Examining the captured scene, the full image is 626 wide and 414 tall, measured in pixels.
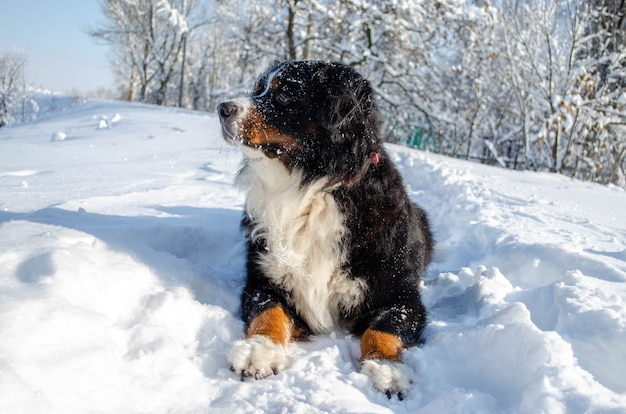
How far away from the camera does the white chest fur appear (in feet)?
8.80

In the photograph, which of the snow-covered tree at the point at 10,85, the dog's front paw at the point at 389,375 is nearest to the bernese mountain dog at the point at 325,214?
the dog's front paw at the point at 389,375

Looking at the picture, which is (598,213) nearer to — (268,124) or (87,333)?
(268,124)

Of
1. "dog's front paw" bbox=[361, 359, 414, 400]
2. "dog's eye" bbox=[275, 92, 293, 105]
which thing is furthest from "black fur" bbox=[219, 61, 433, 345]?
"dog's front paw" bbox=[361, 359, 414, 400]

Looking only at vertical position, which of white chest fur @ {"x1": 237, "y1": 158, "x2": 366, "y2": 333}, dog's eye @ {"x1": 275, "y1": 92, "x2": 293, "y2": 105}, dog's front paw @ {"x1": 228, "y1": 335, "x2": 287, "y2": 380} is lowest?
dog's front paw @ {"x1": 228, "y1": 335, "x2": 287, "y2": 380}

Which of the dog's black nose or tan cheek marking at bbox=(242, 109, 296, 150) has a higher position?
the dog's black nose

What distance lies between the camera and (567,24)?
473 inches

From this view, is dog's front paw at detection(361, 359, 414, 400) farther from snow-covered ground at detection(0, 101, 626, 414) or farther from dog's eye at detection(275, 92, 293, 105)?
dog's eye at detection(275, 92, 293, 105)

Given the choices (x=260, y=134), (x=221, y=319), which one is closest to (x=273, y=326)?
(x=221, y=319)

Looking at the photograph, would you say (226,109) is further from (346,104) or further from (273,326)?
(273,326)

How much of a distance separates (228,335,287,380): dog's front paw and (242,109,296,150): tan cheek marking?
1.17m

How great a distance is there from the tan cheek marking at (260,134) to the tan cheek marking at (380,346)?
123 centimetres

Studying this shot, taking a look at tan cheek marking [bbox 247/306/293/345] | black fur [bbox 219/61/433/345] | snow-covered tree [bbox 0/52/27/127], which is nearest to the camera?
tan cheek marking [bbox 247/306/293/345]

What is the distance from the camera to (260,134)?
2.73m

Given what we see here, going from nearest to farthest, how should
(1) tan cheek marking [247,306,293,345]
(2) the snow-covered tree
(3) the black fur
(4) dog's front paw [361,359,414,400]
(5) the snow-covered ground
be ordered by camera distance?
(5) the snow-covered ground → (4) dog's front paw [361,359,414,400] → (1) tan cheek marking [247,306,293,345] → (3) the black fur → (2) the snow-covered tree
